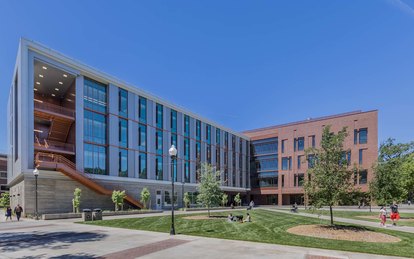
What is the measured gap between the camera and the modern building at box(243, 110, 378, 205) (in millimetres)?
64438

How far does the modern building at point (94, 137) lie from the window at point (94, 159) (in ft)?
0.42

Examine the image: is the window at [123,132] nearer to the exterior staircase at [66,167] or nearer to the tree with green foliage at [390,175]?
the exterior staircase at [66,167]

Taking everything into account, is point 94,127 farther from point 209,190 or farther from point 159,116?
point 209,190

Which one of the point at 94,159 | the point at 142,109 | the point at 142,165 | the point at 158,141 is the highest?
the point at 142,109

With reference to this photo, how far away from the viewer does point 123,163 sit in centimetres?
4184

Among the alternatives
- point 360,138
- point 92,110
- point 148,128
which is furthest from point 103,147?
point 360,138

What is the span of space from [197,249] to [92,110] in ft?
103

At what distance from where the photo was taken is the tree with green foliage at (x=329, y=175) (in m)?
17.4

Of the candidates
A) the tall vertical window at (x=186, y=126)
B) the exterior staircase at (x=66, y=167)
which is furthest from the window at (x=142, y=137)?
the tall vertical window at (x=186, y=126)

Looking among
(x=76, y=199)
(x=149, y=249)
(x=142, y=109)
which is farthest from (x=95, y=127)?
(x=149, y=249)

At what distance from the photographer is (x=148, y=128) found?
46.8m

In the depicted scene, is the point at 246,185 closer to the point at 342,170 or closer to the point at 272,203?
the point at 272,203

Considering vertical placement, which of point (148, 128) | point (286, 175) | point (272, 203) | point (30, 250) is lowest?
point (272, 203)

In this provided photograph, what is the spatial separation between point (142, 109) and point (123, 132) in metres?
5.64
